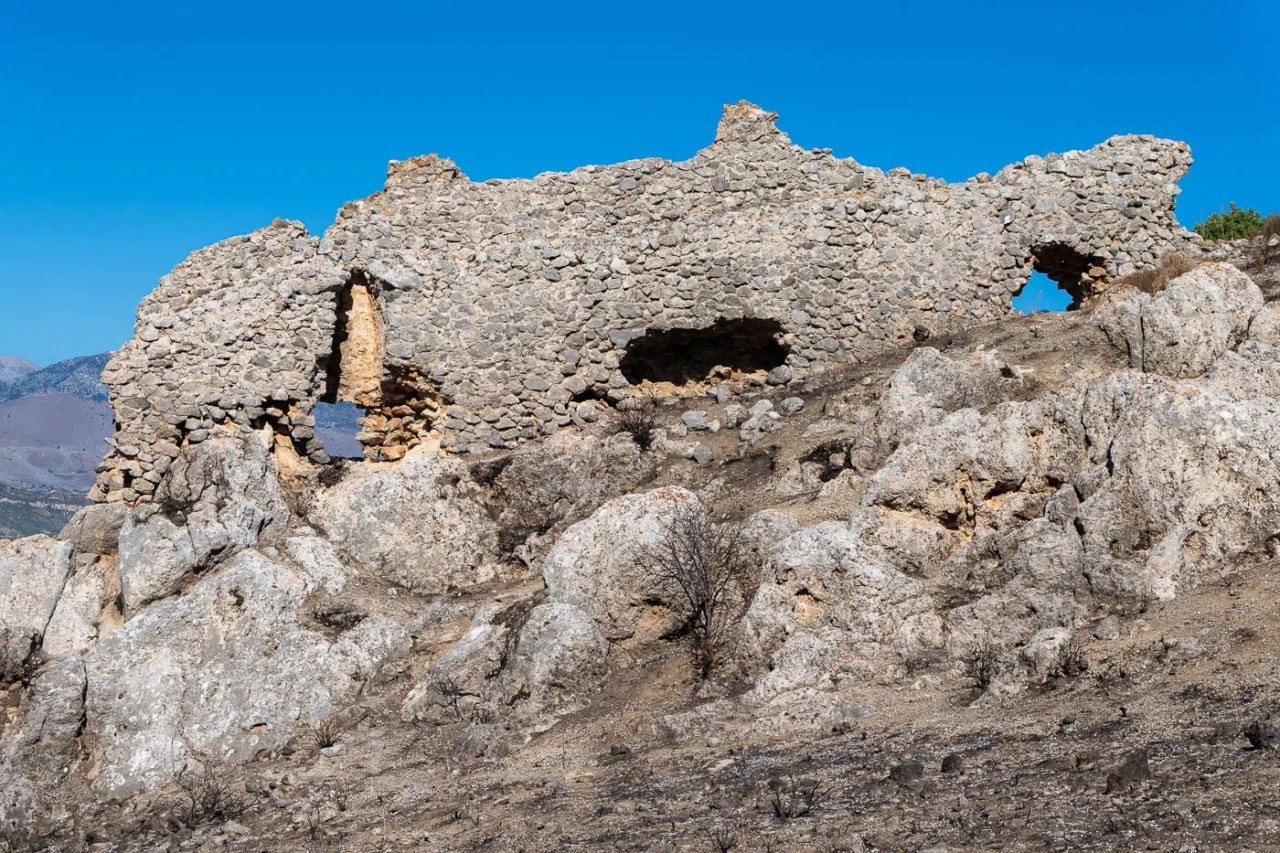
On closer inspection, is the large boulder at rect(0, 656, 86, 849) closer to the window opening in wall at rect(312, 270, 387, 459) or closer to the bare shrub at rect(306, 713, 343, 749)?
the bare shrub at rect(306, 713, 343, 749)

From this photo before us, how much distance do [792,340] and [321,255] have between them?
5.90m

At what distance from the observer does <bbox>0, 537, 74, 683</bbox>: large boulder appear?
12898 millimetres

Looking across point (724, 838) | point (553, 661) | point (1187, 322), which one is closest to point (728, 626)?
point (553, 661)

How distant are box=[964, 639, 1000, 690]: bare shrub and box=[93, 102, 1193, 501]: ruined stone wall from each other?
6.99 meters

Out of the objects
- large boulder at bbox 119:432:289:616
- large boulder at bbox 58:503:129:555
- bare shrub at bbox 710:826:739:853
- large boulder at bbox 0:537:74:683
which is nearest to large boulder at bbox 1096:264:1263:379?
bare shrub at bbox 710:826:739:853

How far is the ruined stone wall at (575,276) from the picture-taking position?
15203 mm

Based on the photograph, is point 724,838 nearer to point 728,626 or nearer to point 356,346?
point 728,626

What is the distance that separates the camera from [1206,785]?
21.0 feet

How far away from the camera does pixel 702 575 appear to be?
10.8 meters

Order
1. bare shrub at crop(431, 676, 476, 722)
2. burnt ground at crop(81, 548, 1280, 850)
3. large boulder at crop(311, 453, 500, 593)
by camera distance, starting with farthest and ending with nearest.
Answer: large boulder at crop(311, 453, 500, 593) → bare shrub at crop(431, 676, 476, 722) → burnt ground at crop(81, 548, 1280, 850)

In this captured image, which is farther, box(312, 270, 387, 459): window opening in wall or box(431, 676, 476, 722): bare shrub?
box(312, 270, 387, 459): window opening in wall

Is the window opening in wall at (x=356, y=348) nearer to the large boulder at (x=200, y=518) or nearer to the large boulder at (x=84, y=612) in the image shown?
the large boulder at (x=200, y=518)

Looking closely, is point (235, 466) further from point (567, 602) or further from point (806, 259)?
point (806, 259)

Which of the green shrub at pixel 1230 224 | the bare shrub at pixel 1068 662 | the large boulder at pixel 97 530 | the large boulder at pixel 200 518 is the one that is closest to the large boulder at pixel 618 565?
the bare shrub at pixel 1068 662
